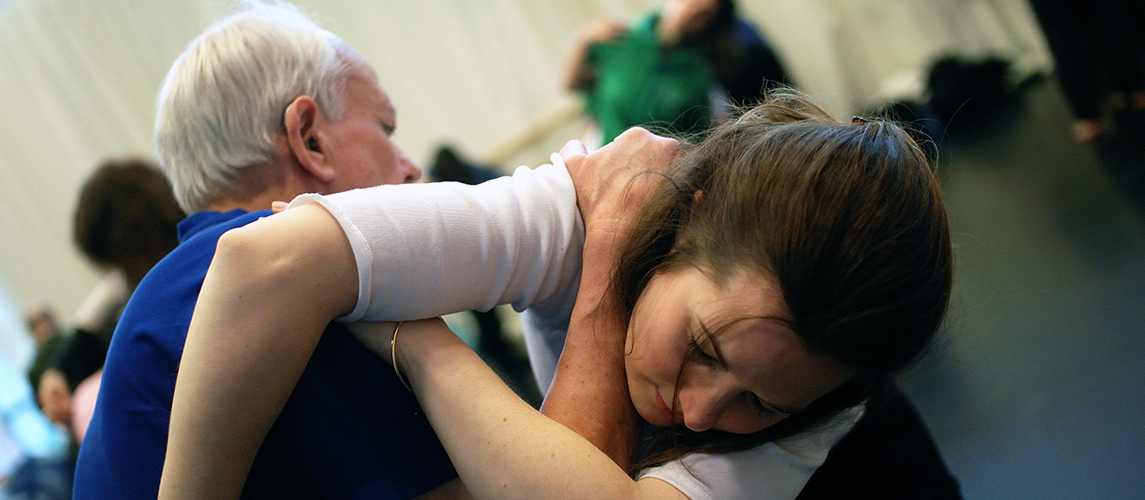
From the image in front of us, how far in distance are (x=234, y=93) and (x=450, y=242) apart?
46 cm

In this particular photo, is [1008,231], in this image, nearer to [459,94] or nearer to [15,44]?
[459,94]

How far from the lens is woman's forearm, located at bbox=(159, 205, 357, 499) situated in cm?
80

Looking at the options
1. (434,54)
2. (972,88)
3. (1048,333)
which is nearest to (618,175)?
(1048,333)

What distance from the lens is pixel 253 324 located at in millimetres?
805

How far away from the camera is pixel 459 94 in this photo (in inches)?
221

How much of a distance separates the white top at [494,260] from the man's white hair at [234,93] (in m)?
0.30

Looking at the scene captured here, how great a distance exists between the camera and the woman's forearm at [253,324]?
800 mm

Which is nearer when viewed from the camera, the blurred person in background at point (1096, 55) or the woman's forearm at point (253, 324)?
the woman's forearm at point (253, 324)

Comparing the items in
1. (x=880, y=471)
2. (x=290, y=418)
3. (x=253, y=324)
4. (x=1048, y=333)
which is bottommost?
(x=1048, y=333)

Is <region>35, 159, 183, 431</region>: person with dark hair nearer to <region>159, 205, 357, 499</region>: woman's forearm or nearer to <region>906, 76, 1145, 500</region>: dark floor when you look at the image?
<region>159, 205, 357, 499</region>: woman's forearm

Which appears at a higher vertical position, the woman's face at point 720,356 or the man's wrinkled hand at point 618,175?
the man's wrinkled hand at point 618,175

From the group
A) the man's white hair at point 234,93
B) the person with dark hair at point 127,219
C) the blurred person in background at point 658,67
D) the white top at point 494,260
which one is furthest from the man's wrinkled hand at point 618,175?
the person with dark hair at point 127,219

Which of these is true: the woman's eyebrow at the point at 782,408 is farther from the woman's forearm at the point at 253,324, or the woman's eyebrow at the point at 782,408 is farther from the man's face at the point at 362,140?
the man's face at the point at 362,140

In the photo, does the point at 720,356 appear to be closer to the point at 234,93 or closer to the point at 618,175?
the point at 618,175
